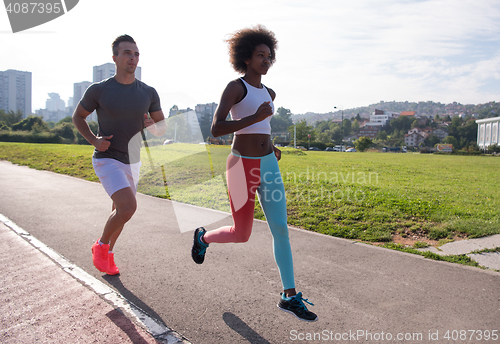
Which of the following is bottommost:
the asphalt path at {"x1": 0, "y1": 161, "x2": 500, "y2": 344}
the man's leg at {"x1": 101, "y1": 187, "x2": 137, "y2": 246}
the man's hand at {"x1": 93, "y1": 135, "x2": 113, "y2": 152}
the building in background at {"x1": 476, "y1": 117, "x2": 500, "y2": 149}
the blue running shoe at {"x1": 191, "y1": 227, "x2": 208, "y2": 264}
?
the asphalt path at {"x1": 0, "y1": 161, "x2": 500, "y2": 344}

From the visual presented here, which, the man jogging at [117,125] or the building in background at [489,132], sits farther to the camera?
the building in background at [489,132]

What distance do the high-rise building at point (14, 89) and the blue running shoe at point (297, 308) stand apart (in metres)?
153

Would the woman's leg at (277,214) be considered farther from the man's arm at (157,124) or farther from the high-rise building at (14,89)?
the high-rise building at (14,89)

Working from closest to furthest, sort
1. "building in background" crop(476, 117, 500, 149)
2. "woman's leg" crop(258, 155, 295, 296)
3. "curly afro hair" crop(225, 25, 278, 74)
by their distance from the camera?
1. "woman's leg" crop(258, 155, 295, 296)
2. "curly afro hair" crop(225, 25, 278, 74)
3. "building in background" crop(476, 117, 500, 149)

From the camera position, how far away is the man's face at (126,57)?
11.4 ft

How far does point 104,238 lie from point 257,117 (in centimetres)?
201

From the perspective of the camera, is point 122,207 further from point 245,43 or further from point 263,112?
point 245,43

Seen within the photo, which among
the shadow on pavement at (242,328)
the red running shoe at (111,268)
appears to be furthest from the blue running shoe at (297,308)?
the red running shoe at (111,268)

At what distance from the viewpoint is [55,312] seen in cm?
302

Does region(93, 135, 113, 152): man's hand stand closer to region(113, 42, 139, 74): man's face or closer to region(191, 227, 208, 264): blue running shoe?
region(113, 42, 139, 74): man's face

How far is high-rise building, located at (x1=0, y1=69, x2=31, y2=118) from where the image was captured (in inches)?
5231

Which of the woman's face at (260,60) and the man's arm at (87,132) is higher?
the woman's face at (260,60)

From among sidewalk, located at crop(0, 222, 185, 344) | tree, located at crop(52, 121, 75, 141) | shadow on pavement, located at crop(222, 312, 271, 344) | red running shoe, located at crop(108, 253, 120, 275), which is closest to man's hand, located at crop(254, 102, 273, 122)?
shadow on pavement, located at crop(222, 312, 271, 344)

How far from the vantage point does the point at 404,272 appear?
Answer: 406cm
